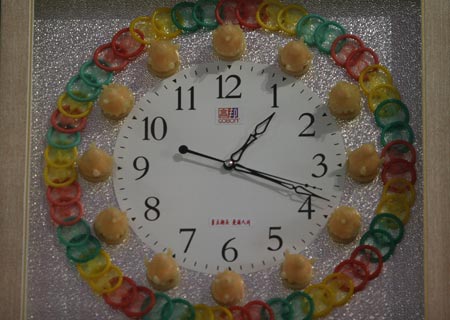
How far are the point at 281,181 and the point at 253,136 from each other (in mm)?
72

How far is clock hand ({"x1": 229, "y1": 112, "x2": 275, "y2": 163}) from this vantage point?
114 centimetres

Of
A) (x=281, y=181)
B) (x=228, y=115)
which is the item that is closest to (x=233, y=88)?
(x=228, y=115)

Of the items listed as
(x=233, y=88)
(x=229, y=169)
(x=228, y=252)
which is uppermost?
(x=233, y=88)

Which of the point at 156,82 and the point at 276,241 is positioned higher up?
the point at 156,82

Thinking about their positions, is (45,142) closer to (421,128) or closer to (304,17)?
(304,17)

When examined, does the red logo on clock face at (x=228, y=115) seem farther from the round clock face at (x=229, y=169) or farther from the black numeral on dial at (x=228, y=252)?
the black numeral on dial at (x=228, y=252)

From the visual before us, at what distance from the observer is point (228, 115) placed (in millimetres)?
1152

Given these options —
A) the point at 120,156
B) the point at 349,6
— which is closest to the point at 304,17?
the point at 349,6

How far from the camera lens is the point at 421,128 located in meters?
1.14

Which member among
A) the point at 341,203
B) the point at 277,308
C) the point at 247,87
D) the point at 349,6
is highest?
the point at 349,6

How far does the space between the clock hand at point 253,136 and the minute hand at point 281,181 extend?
11 millimetres

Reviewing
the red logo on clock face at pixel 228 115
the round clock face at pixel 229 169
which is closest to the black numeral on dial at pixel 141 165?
the round clock face at pixel 229 169

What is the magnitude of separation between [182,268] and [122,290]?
3.3 inches

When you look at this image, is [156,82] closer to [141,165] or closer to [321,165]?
[141,165]
